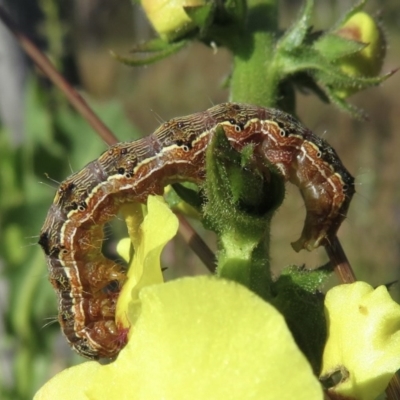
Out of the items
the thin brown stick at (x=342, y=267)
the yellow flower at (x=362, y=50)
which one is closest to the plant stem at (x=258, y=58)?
the yellow flower at (x=362, y=50)

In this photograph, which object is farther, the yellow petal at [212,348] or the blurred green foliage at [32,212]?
the blurred green foliage at [32,212]

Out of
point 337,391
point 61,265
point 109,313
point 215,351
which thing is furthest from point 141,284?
point 61,265

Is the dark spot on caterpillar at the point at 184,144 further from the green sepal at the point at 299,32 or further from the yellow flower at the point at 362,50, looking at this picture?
the yellow flower at the point at 362,50

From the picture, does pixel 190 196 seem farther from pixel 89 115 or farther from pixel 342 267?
pixel 89 115

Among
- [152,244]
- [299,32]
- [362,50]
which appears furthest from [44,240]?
[362,50]

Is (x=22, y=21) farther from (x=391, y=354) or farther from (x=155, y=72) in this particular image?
(x=155, y=72)

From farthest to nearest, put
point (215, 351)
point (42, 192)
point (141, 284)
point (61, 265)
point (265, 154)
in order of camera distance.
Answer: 1. point (42, 192)
2. point (61, 265)
3. point (265, 154)
4. point (141, 284)
5. point (215, 351)
